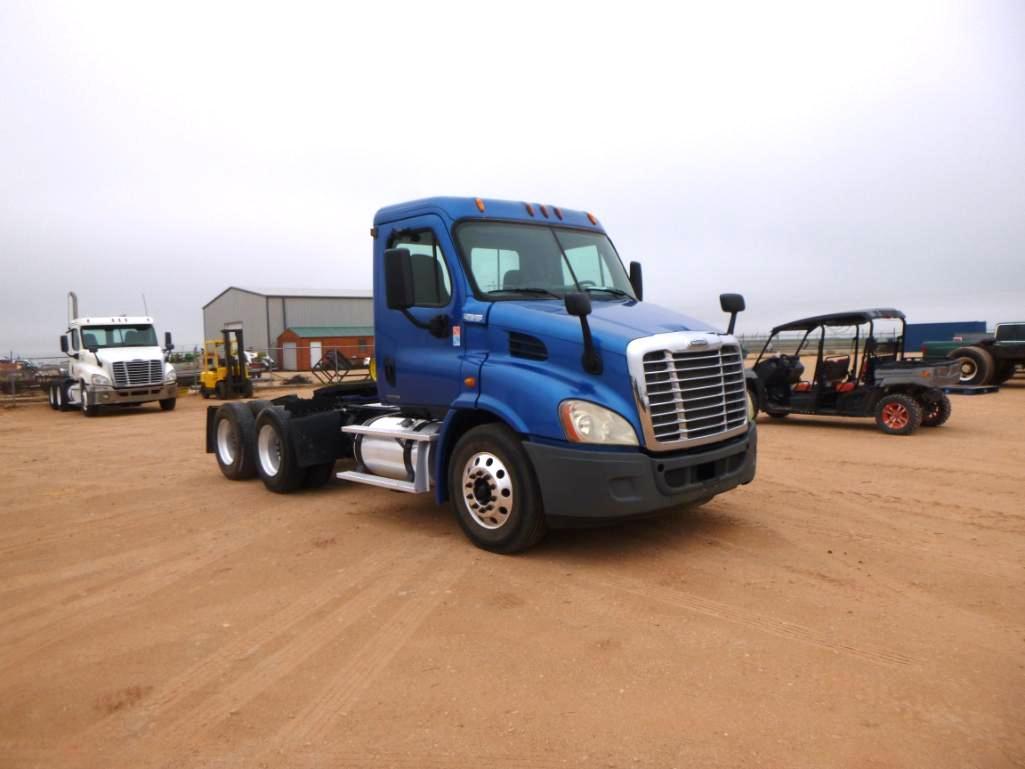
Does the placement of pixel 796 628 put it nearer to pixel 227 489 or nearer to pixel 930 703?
pixel 930 703

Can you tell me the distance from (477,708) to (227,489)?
629cm

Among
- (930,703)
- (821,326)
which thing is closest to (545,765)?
(930,703)

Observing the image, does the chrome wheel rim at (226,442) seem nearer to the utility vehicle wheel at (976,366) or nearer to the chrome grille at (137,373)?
the chrome grille at (137,373)

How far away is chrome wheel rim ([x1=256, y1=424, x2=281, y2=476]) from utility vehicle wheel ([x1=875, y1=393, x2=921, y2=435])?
31.7 ft

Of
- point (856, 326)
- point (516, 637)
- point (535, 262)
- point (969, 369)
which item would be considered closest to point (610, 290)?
point (535, 262)

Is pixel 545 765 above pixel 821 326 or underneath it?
underneath

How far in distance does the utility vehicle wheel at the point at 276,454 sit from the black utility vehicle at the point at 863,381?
7.58 m

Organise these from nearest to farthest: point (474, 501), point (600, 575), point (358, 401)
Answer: point (600, 575)
point (474, 501)
point (358, 401)

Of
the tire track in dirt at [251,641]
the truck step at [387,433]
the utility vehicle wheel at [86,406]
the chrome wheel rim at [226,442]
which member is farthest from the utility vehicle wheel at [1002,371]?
the utility vehicle wheel at [86,406]

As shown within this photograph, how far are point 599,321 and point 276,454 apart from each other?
4.59 metres

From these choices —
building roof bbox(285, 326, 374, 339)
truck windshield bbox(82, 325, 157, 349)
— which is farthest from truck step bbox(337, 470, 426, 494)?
building roof bbox(285, 326, 374, 339)

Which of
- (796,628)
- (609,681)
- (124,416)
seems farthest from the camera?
(124,416)

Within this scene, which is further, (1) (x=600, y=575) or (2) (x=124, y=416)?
(2) (x=124, y=416)

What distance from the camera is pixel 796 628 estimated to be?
4.45 metres
